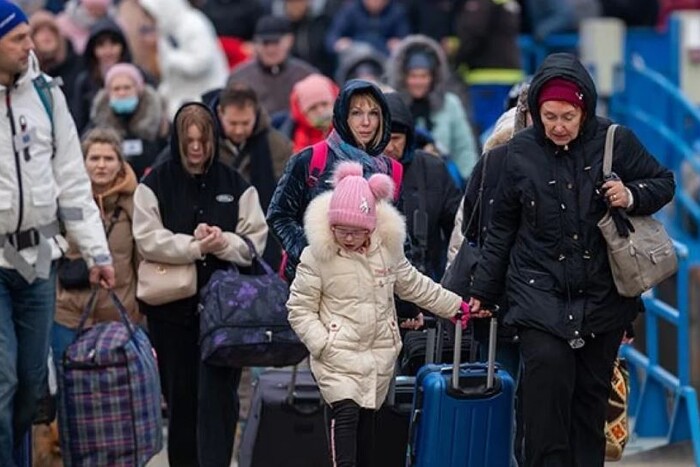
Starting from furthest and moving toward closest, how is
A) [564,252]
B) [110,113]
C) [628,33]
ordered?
1. [628,33]
2. [110,113]
3. [564,252]

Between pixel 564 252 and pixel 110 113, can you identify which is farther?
pixel 110 113

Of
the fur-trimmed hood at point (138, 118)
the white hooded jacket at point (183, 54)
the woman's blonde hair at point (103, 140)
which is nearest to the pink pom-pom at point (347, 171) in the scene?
the woman's blonde hair at point (103, 140)

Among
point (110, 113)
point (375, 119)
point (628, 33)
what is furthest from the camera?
point (628, 33)

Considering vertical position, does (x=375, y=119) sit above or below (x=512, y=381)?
above

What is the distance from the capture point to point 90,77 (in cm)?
1405

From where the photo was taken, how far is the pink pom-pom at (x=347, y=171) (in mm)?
9133

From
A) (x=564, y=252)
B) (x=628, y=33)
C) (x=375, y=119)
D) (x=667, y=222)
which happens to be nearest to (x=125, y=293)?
(x=375, y=119)

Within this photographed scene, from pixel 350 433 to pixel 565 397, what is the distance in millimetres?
881

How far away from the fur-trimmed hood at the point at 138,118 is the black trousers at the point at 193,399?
246 cm

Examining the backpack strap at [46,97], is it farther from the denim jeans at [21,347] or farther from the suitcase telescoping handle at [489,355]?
the suitcase telescoping handle at [489,355]

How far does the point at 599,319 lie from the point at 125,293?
2935mm

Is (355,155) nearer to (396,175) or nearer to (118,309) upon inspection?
(396,175)

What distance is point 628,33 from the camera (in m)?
18.4

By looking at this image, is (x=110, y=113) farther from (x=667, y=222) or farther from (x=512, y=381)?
(x=667, y=222)
